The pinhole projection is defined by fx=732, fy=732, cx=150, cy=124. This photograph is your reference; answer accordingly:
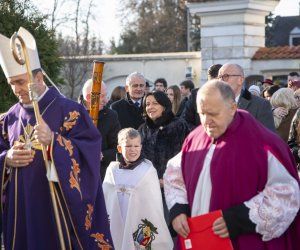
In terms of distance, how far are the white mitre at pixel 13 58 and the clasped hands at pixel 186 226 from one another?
→ 5.12ft

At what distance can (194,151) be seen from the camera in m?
4.62

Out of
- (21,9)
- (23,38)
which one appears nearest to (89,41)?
(21,9)

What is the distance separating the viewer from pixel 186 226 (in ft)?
14.9

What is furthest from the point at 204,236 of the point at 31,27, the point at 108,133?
the point at 31,27

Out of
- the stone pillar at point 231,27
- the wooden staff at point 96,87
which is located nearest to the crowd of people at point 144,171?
the wooden staff at point 96,87

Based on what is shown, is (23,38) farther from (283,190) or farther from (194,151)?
(283,190)

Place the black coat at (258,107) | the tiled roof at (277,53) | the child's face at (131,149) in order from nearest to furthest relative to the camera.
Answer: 1. the black coat at (258,107)
2. the child's face at (131,149)
3. the tiled roof at (277,53)

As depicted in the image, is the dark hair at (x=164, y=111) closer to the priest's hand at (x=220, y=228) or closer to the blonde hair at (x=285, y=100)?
the blonde hair at (x=285, y=100)

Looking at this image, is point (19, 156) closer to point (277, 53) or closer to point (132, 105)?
point (132, 105)

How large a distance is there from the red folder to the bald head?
51cm

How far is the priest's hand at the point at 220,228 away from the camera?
435 cm

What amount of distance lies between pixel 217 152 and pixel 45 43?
718 centimetres

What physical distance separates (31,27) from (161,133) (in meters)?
4.69

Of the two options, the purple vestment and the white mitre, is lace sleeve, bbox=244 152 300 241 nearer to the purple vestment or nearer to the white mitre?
the purple vestment
